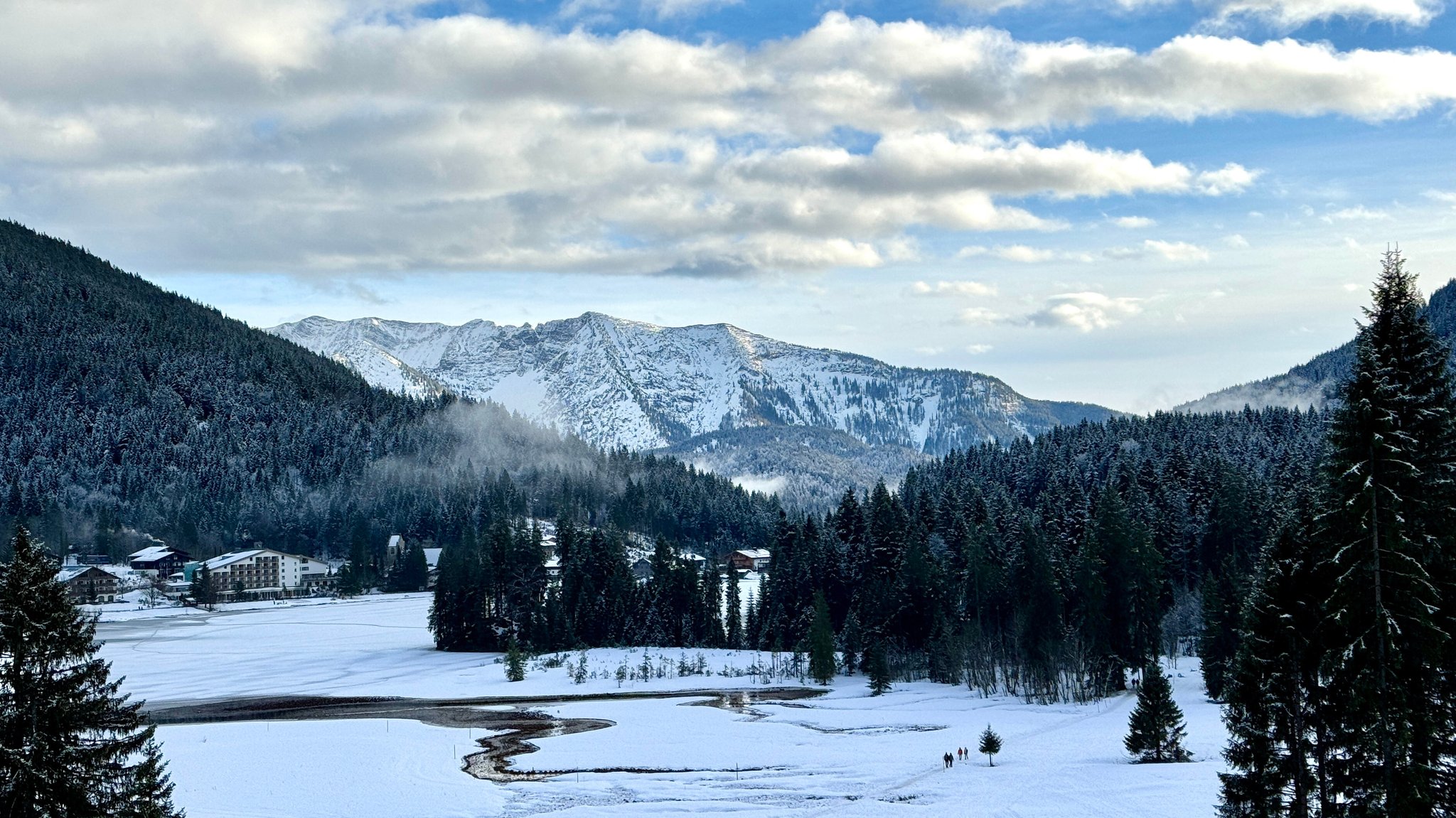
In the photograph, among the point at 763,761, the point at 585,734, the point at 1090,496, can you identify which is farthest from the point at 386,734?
the point at 1090,496

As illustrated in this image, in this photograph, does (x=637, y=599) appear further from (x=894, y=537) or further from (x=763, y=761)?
(x=763, y=761)

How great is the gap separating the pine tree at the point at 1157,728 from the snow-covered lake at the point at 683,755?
4.15 feet

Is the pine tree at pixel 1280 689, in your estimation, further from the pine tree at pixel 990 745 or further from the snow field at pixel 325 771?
the snow field at pixel 325 771

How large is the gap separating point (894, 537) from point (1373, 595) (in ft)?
284

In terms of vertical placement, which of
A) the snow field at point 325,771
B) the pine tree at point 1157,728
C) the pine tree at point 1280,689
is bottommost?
the snow field at point 325,771

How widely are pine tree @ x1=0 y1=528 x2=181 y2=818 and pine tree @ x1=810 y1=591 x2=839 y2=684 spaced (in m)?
80.8

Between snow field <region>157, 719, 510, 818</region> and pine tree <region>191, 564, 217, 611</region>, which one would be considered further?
pine tree <region>191, 564, 217, 611</region>

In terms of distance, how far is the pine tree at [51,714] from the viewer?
25.5 metres

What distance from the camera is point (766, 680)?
106438 mm

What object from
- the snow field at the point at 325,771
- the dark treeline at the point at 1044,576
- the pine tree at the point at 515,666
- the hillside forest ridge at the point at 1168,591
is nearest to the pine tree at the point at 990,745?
the hillside forest ridge at the point at 1168,591

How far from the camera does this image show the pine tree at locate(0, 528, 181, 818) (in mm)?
25469

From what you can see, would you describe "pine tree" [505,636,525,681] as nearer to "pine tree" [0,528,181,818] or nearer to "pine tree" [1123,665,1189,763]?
→ "pine tree" [1123,665,1189,763]

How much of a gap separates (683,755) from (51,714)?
42297 millimetres

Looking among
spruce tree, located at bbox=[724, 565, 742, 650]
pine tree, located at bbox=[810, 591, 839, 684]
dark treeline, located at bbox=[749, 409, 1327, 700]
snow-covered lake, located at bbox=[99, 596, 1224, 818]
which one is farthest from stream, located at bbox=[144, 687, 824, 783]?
spruce tree, located at bbox=[724, 565, 742, 650]
